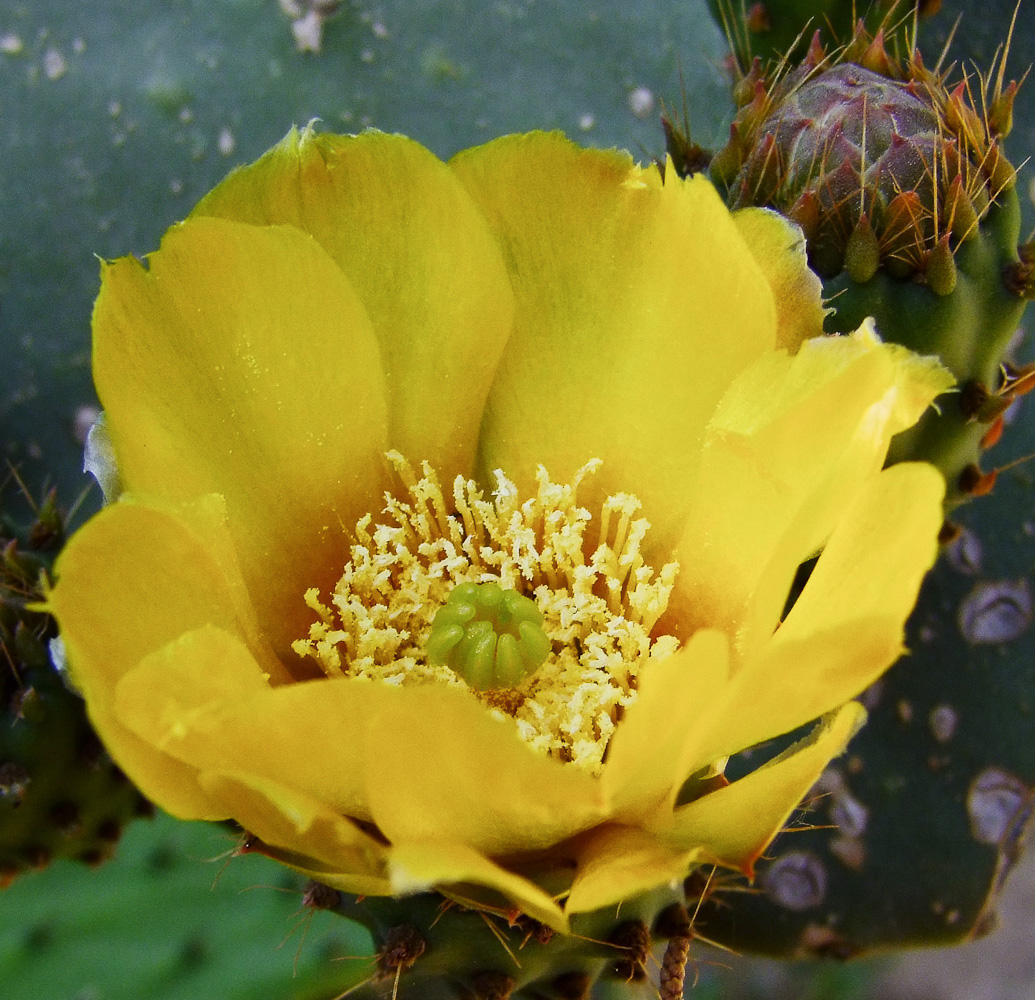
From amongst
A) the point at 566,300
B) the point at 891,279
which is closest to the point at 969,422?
the point at 891,279

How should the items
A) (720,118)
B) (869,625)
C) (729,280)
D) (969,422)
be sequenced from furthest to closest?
(720,118)
(969,422)
(729,280)
(869,625)

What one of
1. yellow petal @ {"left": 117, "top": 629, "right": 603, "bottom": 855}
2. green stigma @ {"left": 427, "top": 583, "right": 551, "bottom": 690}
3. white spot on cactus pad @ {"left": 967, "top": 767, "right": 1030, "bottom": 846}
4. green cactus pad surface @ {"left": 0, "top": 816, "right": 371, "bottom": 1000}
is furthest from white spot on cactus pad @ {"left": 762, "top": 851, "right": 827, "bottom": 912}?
yellow petal @ {"left": 117, "top": 629, "right": 603, "bottom": 855}

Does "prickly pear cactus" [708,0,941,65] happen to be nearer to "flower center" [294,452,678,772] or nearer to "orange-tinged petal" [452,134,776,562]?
"orange-tinged petal" [452,134,776,562]

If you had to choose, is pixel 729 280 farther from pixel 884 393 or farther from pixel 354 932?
pixel 354 932

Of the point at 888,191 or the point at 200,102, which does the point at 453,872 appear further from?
the point at 200,102

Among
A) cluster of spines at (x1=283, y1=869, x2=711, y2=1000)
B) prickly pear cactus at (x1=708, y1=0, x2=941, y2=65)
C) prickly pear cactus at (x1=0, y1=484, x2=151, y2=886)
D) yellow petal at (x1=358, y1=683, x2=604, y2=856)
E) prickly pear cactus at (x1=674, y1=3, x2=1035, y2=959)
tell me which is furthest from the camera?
prickly pear cactus at (x1=674, y1=3, x2=1035, y2=959)

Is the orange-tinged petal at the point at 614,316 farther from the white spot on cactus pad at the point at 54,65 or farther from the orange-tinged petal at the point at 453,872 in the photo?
the white spot on cactus pad at the point at 54,65

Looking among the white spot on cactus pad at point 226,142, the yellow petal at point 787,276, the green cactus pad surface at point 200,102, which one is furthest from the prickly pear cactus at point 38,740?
the yellow petal at point 787,276
